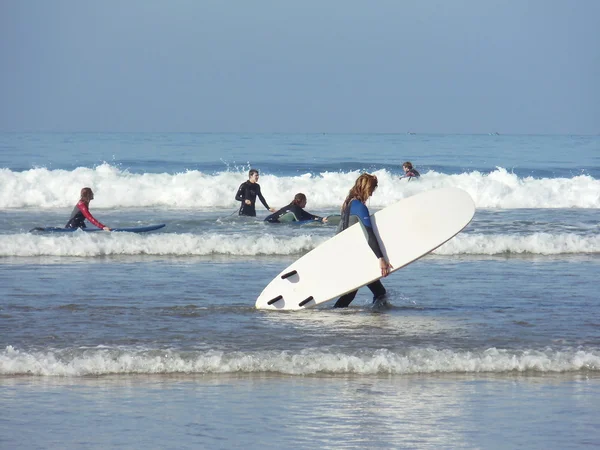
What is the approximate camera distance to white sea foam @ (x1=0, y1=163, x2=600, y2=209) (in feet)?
89.2

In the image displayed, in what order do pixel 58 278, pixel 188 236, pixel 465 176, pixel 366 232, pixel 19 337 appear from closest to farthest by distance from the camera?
pixel 19 337 → pixel 366 232 → pixel 58 278 → pixel 188 236 → pixel 465 176

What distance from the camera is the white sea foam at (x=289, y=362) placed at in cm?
768

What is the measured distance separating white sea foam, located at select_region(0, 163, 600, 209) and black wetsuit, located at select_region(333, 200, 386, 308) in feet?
54.3

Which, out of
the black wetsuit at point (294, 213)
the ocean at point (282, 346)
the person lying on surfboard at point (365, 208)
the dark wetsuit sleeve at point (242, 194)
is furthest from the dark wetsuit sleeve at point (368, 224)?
the dark wetsuit sleeve at point (242, 194)

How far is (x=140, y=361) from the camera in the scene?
7.80m

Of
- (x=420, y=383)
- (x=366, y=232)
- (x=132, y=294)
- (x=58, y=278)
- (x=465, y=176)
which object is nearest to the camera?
(x=420, y=383)

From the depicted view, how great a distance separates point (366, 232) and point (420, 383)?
2.88 meters

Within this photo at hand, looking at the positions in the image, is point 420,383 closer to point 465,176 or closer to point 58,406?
point 58,406

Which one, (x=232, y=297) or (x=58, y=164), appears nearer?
(x=232, y=297)

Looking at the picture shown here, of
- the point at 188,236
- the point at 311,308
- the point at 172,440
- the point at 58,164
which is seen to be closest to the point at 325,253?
the point at 311,308

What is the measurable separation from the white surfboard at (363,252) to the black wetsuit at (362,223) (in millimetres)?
A: 110

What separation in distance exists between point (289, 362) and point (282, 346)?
59cm

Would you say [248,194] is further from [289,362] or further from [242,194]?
[289,362]

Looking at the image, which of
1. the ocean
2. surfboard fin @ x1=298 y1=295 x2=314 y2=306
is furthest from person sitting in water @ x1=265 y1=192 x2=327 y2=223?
surfboard fin @ x1=298 y1=295 x2=314 y2=306
